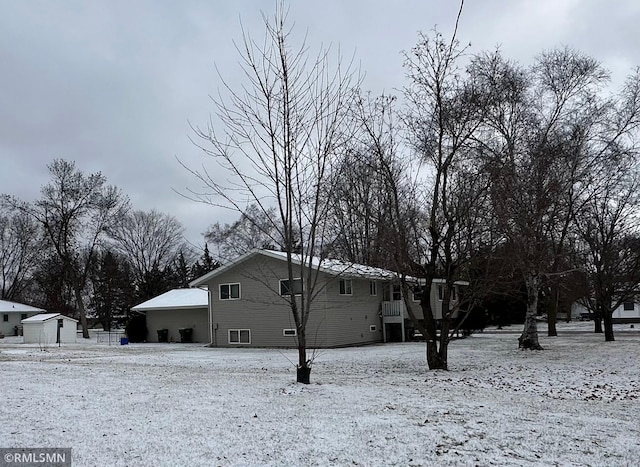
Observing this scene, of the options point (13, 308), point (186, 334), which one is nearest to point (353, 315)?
point (186, 334)

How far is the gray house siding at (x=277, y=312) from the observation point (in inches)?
1027

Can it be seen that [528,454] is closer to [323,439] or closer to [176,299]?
[323,439]

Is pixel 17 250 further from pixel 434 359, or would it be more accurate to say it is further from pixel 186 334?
pixel 434 359

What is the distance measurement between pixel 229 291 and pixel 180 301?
22.4 ft

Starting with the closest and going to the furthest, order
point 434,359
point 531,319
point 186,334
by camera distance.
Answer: point 434,359
point 531,319
point 186,334

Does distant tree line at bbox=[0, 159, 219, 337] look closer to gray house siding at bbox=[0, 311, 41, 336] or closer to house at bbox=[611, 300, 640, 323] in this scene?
Answer: gray house siding at bbox=[0, 311, 41, 336]

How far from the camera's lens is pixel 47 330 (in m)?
32.6

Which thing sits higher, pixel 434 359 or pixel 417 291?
pixel 417 291

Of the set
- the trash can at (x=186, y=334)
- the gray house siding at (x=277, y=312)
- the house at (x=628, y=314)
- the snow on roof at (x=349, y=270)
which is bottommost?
the house at (x=628, y=314)

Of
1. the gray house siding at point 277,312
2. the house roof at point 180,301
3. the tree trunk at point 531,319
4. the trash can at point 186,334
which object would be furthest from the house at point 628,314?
the trash can at point 186,334

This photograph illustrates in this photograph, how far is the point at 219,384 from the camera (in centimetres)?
1123

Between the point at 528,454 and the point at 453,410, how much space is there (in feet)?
8.13

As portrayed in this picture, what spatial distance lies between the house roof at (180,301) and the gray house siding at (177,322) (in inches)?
19.1

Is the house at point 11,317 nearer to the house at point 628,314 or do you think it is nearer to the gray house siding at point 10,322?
the gray house siding at point 10,322
